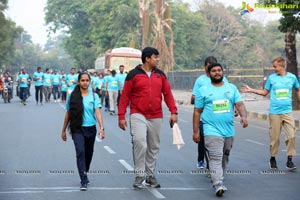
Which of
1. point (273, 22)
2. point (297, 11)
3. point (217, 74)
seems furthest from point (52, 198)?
point (273, 22)

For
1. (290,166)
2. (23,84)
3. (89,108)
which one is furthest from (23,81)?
(89,108)

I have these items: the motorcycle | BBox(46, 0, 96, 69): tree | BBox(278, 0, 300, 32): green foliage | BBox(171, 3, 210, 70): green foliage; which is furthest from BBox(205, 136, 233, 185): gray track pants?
BBox(46, 0, 96, 69): tree

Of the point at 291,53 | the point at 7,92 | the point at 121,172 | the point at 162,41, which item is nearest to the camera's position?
the point at 121,172

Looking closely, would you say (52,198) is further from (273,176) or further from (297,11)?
(297,11)

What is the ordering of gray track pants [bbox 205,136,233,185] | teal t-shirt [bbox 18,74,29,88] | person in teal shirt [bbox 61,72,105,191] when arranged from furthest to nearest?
teal t-shirt [bbox 18,74,29,88] → person in teal shirt [bbox 61,72,105,191] → gray track pants [bbox 205,136,233,185]

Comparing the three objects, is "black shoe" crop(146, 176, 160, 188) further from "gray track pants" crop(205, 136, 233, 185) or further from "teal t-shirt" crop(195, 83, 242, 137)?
"teal t-shirt" crop(195, 83, 242, 137)

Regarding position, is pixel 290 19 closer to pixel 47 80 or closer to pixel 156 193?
pixel 156 193

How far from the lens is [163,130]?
64.1 ft

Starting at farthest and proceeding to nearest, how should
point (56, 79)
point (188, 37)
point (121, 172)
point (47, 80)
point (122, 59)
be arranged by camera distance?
point (188, 37), point (122, 59), point (56, 79), point (47, 80), point (121, 172)

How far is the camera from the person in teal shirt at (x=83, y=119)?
9469 millimetres

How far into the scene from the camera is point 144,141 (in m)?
Answer: 9.35

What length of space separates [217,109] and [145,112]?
3.59 ft

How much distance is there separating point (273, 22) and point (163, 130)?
6379cm

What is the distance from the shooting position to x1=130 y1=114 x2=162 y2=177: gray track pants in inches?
368
